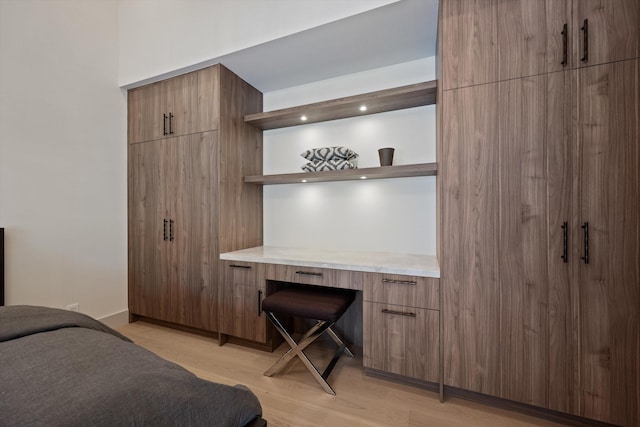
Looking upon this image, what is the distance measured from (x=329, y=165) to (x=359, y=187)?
359 millimetres

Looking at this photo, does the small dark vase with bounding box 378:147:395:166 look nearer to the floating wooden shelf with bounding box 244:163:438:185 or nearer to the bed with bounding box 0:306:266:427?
the floating wooden shelf with bounding box 244:163:438:185

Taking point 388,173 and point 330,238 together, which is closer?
point 388,173

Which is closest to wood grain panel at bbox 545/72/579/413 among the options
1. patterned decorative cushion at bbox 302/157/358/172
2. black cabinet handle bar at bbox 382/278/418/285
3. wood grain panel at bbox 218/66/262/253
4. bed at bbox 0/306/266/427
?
black cabinet handle bar at bbox 382/278/418/285

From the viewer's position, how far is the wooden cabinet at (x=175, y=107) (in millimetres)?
2330

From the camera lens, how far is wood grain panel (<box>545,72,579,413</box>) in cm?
138

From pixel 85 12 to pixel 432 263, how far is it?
3681 millimetres

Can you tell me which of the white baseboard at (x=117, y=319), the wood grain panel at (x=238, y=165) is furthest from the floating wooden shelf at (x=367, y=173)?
the white baseboard at (x=117, y=319)

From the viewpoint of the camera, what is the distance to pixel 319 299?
6.07ft

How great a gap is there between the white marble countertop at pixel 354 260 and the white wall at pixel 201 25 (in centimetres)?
165

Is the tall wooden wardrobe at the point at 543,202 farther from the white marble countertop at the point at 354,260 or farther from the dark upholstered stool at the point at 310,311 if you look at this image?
the dark upholstered stool at the point at 310,311

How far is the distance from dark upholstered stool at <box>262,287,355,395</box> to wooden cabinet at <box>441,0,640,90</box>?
155 cm

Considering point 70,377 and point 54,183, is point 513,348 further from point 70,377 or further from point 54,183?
point 54,183

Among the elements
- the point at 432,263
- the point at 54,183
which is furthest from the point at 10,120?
the point at 432,263

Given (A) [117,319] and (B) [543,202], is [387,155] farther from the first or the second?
(A) [117,319]
